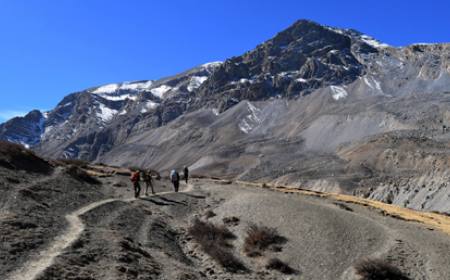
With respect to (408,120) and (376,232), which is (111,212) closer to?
(376,232)

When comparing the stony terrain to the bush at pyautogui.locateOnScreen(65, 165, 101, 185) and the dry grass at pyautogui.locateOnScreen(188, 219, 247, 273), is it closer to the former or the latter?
the dry grass at pyautogui.locateOnScreen(188, 219, 247, 273)

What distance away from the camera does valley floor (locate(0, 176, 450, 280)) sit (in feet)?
58.8

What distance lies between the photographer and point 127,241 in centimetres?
2177

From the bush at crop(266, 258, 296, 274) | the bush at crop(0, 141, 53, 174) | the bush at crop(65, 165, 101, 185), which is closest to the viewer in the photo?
the bush at crop(266, 258, 296, 274)

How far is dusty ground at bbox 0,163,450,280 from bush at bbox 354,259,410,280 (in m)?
0.53

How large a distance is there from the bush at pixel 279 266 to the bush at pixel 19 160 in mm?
20394

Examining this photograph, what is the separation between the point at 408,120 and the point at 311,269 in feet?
584

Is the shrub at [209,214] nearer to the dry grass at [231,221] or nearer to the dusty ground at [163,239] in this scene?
the dusty ground at [163,239]

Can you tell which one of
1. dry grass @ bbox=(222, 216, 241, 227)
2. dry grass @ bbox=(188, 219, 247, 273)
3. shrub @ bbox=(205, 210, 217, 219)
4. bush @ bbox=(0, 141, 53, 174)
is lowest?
dry grass @ bbox=(188, 219, 247, 273)

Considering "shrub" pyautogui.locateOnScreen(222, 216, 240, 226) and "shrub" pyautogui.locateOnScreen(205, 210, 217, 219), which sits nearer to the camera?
"shrub" pyautogui.locateOnScreen(222, 216, 240, 226)

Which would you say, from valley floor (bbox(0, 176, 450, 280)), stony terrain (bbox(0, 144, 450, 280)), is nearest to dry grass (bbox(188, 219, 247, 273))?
stony terrain (bbox(0, 144, 450, 280))

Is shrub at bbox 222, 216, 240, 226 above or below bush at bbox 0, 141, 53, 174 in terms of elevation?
below

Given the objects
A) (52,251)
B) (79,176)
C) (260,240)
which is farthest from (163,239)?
(79,176)

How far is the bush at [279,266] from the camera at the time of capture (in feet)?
71.3
